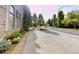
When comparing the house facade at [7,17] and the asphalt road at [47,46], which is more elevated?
the house facade at [7,17]

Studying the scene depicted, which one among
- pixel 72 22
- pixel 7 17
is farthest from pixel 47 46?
pixel 72 22

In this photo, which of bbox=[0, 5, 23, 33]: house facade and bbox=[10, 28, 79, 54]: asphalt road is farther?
bbox=[0, 5, 23, 33]: house facade

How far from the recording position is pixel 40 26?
9703 millimetres

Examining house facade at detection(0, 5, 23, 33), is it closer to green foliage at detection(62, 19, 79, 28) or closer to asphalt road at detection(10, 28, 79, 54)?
asphalt road at detection(10, 28, 79, 54)

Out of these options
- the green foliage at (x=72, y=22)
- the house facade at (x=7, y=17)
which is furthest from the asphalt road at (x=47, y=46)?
the green foliage at (x=72, y=22)

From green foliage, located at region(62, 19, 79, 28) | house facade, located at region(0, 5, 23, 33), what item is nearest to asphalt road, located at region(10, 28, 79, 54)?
house facade, located at region(0, 5, 23, 33)

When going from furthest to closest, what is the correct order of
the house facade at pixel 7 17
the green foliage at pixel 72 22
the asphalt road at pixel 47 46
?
1. the green foliage at pixel 72 22
2. the house facade at pixel 7 17
3. the asphalt road at pixel 47 46

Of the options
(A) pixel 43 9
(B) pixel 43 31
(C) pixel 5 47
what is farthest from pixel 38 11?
(C) pixel 5 47

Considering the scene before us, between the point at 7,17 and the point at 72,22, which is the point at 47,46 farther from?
the point at 72,22

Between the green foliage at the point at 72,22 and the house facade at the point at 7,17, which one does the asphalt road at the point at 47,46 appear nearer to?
the house facade at the point at 7,17

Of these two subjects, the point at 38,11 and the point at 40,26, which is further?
the point at 40,26

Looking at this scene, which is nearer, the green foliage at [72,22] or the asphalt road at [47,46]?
the asphalt road at [47,46]
